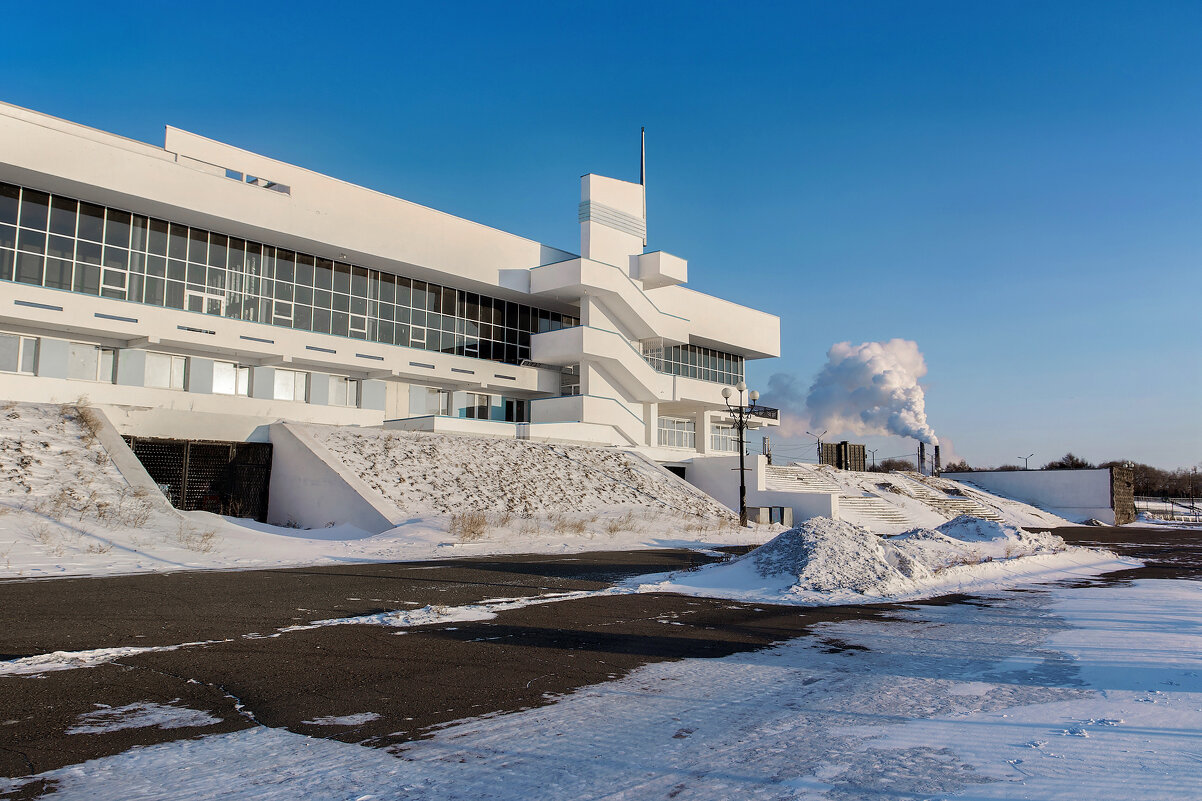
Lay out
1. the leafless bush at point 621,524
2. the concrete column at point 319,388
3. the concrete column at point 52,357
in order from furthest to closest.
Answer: the concrete column at point 319,388 → the concrete column at point 52,357 → the leafless bush at point 621,524

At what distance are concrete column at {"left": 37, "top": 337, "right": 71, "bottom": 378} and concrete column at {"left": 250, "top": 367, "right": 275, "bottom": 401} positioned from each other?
285 inches

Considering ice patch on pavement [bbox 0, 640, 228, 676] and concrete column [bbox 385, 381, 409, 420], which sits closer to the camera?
ice patch on pavement [bbox 0, 640, 228, 676]

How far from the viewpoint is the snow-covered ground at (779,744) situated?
444 cm

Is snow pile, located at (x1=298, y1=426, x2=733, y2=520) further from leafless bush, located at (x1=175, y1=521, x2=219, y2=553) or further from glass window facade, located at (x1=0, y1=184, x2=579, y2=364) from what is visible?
glass window facade, located at (x1=0, y1=184, x2=579, y2=364)

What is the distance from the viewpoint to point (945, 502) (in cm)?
5256

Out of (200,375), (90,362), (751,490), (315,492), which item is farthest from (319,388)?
(751,490)

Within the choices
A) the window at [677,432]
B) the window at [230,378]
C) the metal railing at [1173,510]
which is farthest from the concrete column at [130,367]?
the metal railing at [1173,510]

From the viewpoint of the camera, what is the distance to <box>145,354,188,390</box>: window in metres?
33.0

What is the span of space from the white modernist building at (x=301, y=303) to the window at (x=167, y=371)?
0.18ft

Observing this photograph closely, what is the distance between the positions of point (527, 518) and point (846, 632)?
1800 centimetres

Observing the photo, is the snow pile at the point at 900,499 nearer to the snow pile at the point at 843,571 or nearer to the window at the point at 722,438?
the window at the point at 722,438

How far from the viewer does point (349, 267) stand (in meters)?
40.4

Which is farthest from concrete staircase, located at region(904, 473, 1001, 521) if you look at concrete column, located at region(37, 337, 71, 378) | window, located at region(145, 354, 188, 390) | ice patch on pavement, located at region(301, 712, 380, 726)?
ice patch on pavement, located at region(301, 712, 380, 726)

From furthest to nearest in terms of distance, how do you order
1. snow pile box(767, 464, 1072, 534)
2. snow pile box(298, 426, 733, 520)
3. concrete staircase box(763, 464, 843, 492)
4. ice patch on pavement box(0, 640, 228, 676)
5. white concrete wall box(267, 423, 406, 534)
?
concrete staircase box(763, 464, 843, 492), snow pile box(767, 464, 1072, 534), snow pile box(298, 426, 733, 520), white concrete wall box(267, 423, 406, 534), ice patch on pavement box(0, 640, 228, 676)
